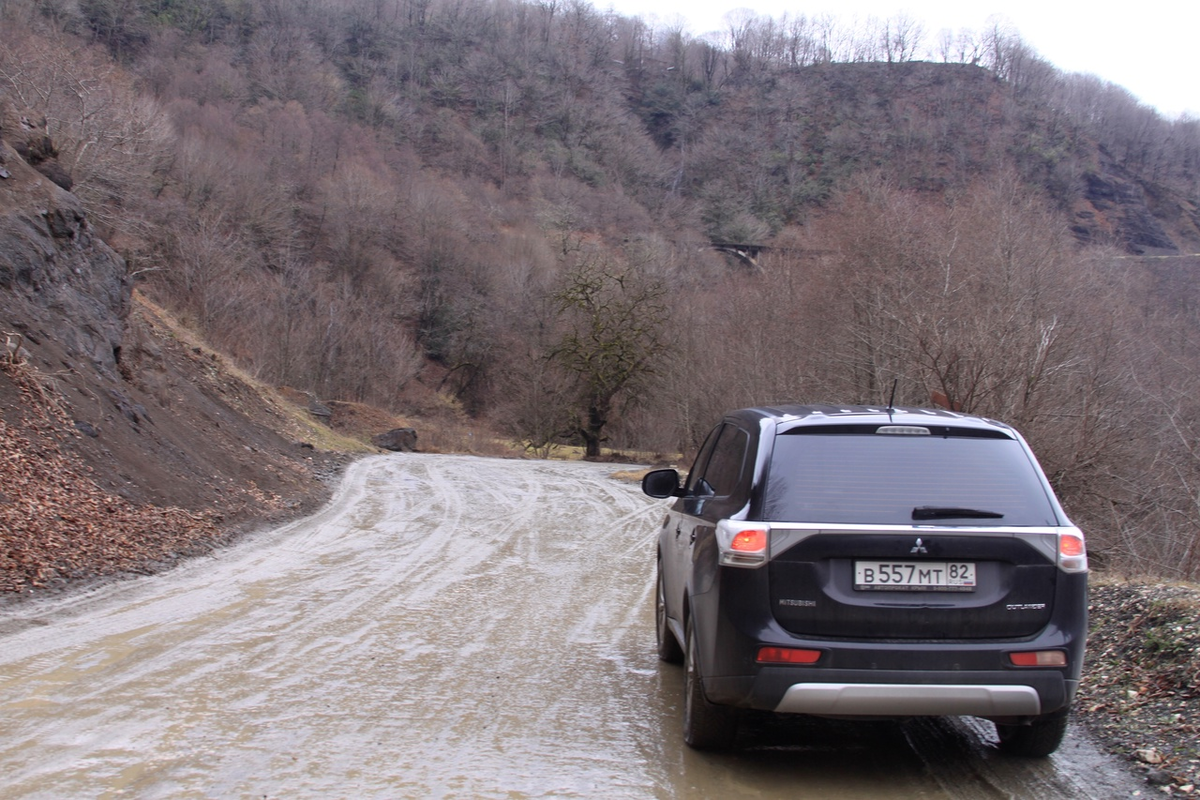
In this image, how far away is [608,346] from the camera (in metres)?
48.5

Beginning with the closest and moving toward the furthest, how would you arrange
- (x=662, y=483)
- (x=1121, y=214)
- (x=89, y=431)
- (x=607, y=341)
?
(x=662, y=483) < (x=89, y=431) < (x=607, y=341) < (x=1121, y=214)

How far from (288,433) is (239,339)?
17572mm

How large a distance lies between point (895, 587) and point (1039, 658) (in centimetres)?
72

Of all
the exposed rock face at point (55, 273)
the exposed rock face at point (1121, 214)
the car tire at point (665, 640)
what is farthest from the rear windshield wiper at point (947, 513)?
the exposed rock face at point (1121, 214)

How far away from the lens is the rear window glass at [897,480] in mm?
4445

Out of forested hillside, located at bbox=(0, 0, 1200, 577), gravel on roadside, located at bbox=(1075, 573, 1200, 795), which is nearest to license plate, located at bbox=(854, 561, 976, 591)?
gravel on roadside, located at bbox=(1075, 573, 1200, 795)

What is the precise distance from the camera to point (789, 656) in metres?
4.32

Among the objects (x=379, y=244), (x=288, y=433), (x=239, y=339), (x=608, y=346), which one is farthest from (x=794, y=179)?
(x=288, y=433)

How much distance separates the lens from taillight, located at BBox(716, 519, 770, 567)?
4387 millimetres

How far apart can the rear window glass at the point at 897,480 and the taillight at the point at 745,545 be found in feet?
0.34

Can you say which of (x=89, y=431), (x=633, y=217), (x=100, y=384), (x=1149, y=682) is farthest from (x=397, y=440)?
(x=633, y=217)

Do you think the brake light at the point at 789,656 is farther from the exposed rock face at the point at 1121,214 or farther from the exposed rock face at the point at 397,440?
the exposed rock face at the point at 1121,214

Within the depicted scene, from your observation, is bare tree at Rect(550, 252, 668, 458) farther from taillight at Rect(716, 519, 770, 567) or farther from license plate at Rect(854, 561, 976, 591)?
license plate at Rect(854, 561, 976, 591)

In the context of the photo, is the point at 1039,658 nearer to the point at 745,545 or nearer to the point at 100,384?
the point at 745,545
